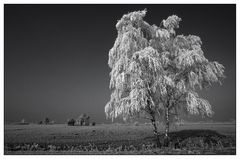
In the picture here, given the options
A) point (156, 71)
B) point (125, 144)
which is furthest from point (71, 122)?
point (156, 71)

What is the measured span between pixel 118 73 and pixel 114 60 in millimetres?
2176

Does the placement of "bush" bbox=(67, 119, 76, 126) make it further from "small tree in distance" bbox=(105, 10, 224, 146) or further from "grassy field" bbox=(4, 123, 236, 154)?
"small tree in distance" bbox=(105, 10, 224, 146)

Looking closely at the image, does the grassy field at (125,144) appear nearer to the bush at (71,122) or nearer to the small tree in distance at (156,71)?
the small tree in distance at (156,71)

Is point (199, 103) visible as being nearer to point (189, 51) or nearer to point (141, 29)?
point (189, 51)

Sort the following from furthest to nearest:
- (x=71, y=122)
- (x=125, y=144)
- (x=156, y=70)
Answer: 1. (x=71, y=122)
2. (x=125, y=144)
3. (x=156, y=70)

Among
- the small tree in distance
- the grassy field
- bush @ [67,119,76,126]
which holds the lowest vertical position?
bush @ [67,119,76,126]

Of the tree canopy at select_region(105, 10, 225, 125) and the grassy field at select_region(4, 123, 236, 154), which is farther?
the tree canopy at select_region(105, 10, 225, 125)

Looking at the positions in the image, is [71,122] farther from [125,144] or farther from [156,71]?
[156,71]

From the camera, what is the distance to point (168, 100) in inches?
946

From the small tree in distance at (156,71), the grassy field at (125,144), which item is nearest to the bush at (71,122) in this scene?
the grassy field at (125,144)

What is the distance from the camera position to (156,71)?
22219mm

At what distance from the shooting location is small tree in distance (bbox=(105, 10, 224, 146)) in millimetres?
21750

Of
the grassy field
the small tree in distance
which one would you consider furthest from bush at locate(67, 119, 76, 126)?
the small tree in distance

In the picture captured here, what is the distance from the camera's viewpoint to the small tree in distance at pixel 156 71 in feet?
71.4
